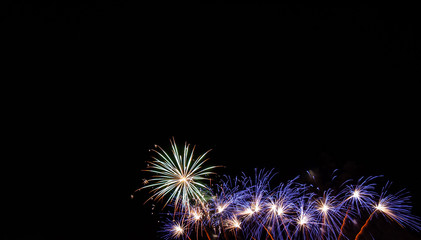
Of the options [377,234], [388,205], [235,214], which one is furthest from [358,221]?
[235,214]

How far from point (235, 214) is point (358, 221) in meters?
13.3

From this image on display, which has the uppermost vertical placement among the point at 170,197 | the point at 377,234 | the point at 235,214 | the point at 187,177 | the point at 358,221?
the point at 187,177

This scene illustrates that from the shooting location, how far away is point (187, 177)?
11.7 m

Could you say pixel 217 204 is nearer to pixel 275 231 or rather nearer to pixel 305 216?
pixel 275 231

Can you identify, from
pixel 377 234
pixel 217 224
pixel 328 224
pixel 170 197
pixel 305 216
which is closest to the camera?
pixel 170 197

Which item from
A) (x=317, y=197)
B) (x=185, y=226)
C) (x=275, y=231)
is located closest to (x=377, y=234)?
(x=317, y=197)

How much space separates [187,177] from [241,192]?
295 cm

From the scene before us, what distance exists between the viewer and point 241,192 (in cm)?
1255

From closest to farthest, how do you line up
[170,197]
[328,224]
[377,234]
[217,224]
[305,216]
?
[170,197] → [328,224] → [305,216] → [217,224] → [377,234]

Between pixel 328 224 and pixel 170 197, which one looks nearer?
pixel 170 197

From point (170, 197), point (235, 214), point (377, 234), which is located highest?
point (170, 197)

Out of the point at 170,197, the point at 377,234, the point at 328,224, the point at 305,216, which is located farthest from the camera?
the point at 377,234

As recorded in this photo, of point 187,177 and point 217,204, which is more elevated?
point 187,177

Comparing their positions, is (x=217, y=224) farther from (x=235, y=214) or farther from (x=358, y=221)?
(x=358, y=221)
